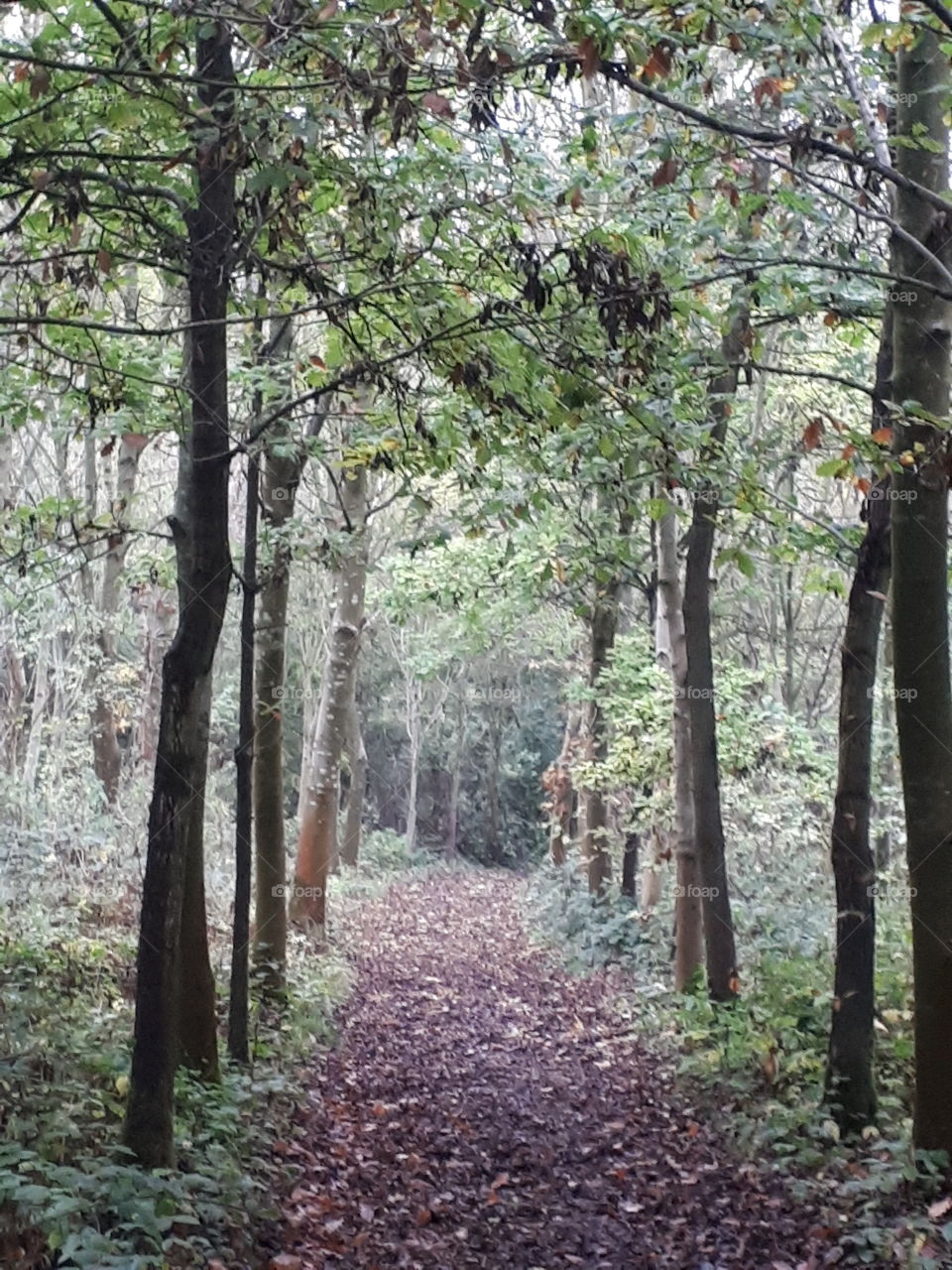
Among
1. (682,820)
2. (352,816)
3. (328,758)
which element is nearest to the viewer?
(682,820)

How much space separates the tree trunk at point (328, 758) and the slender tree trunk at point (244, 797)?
6.62 meters

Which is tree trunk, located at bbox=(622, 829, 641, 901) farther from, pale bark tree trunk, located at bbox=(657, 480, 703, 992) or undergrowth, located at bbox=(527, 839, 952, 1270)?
pale bark tree trunk, located at bbox=(657, 480, 703, 992)

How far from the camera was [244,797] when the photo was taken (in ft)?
30.7

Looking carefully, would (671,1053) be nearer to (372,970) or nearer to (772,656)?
(372,970)

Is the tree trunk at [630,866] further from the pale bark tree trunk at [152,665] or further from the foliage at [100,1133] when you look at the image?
the foliage at [100,1133]

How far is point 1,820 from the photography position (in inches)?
522

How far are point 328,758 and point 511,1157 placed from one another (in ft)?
27.4

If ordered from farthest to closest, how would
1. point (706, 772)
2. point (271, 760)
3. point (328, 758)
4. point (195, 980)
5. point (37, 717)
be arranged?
point (328, 758) < point (37, 717) < point (271, 760) < point (706, 772) < point (195, 980)

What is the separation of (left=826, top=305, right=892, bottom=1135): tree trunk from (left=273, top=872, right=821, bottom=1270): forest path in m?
1.06

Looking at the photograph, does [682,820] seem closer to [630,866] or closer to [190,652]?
[630,866]

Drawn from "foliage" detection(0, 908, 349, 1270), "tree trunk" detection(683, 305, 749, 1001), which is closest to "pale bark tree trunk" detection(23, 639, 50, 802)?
"foliage" detection(0, 908, 349, 1270)

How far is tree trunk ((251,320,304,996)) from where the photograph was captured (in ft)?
38.9

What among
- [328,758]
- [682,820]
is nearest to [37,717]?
[328,758]

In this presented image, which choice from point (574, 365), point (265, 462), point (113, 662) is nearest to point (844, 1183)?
point (574, 365)
